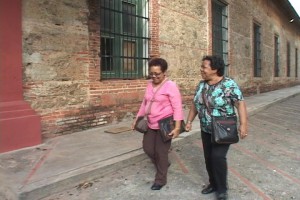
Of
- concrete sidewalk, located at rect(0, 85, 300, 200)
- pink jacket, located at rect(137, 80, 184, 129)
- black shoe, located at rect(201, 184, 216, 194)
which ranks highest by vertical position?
pink jacket, located at rect(137, 80, 184, 129)

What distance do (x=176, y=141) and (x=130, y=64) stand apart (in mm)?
3090

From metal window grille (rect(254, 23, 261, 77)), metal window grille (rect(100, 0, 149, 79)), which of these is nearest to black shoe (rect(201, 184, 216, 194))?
metal window grille (rect(100, 0, 149, 79))

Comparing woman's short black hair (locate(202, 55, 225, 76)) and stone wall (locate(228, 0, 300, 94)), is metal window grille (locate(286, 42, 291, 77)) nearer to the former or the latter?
stone wall (locate(228, 0, 300, 94))

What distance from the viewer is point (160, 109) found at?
4.49m

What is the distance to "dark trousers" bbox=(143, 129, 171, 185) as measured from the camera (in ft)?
14.9

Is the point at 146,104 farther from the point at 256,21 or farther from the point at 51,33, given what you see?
the point at 256,21

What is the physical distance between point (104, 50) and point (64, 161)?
12.0 ft

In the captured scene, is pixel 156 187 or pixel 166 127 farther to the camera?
pixel 156 187

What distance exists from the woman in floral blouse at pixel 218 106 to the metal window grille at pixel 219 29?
10085 millimetres

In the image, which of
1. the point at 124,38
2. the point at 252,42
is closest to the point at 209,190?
the point at 124,38

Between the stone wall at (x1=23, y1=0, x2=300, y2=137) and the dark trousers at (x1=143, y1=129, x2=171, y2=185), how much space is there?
2.87 m

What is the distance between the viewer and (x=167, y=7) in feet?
34.6

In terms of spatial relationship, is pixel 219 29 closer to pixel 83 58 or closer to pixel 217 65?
pixel 83 58

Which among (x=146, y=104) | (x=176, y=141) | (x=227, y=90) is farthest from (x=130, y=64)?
(x=227, y=90)
